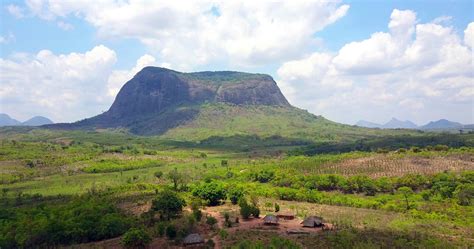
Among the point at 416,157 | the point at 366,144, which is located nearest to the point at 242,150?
the point at 366,144

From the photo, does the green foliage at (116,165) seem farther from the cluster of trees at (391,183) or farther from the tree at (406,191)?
the tree at (406,191)

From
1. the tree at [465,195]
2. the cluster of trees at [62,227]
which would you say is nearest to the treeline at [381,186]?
the tree at [465,195]

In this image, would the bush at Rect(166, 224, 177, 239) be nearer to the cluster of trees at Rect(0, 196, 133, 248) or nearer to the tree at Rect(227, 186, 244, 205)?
the cluster of trees at Rect(0, 196, 133, 248)

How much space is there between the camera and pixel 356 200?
79.9 metres

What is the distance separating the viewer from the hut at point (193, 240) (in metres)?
50.5

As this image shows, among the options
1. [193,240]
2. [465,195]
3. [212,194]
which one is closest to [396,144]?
[465,195]

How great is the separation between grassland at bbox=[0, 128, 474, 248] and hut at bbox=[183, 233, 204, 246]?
197cm

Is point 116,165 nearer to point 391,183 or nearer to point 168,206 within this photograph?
point 168,206

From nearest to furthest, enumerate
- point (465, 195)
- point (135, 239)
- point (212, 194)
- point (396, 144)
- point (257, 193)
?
point (135, 239), point (465, 195), point (212, 194), point (257, 193), point (396, 144)

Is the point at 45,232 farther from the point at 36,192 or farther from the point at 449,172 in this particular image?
the point at 449,172

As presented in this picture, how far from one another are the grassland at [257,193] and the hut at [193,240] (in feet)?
6.45

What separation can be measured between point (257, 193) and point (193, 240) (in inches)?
1558

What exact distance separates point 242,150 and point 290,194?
103 metres

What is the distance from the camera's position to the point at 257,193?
292 ft
